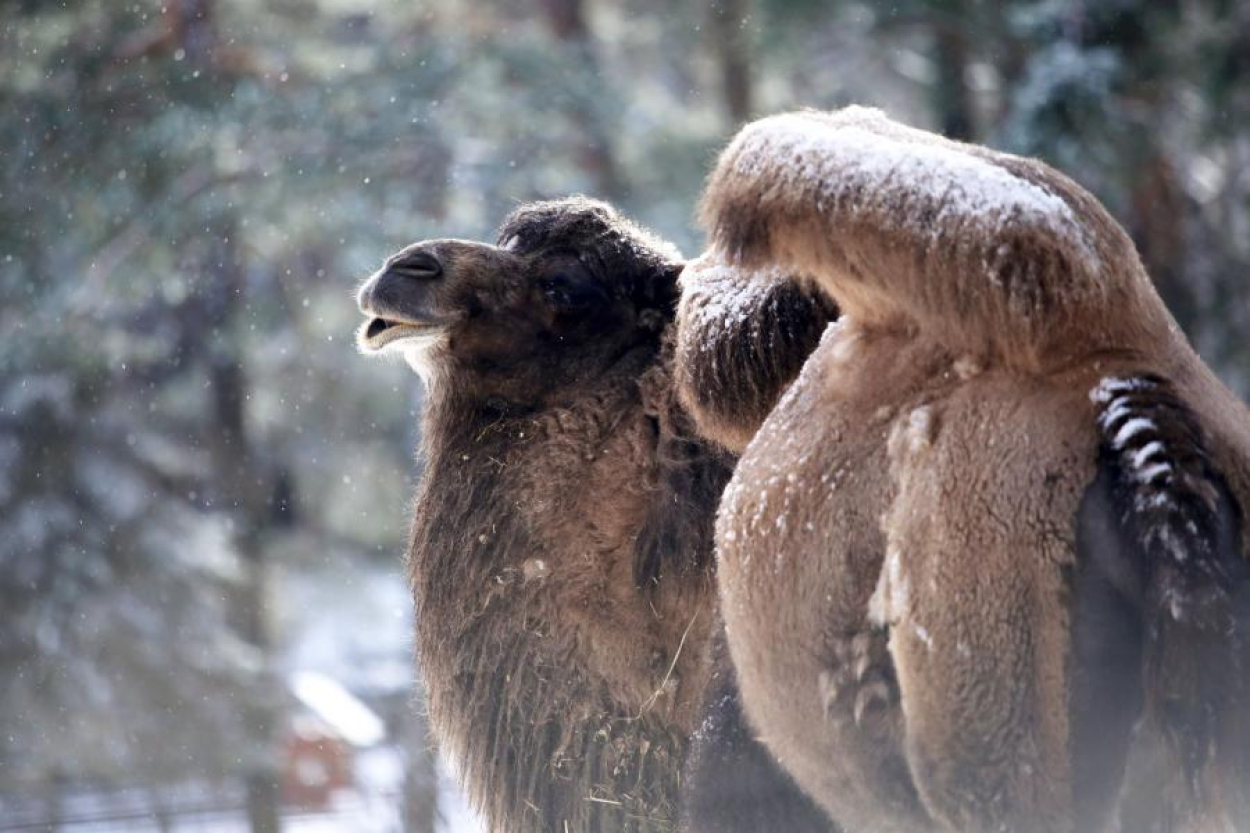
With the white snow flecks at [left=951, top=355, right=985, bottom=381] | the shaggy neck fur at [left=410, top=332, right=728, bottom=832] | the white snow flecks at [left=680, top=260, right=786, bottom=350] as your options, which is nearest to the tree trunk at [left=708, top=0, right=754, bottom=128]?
the shaggy neck fur at [left=410, top=332, right=728, bottom=832]

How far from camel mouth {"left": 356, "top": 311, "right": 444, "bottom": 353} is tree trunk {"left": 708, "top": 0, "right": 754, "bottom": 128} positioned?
27.8 ft

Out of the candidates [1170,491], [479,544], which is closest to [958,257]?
[1170,491]

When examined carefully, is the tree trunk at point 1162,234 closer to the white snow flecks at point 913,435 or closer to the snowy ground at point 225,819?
the snowy ground at point 225,819

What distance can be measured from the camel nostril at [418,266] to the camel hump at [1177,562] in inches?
59.0

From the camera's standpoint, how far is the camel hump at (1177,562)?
1.41 m

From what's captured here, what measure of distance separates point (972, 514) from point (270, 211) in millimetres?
8795

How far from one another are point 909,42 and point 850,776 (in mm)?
9395

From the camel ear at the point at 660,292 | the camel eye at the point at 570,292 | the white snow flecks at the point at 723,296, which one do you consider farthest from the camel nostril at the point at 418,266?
the white snow flecks at the point at 723,296

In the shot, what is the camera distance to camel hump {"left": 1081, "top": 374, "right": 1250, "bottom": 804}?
1.41 metres

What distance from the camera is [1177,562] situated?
1.42 m

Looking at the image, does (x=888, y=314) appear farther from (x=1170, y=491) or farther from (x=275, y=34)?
(x=275, y=34)

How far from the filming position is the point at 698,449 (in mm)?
2758

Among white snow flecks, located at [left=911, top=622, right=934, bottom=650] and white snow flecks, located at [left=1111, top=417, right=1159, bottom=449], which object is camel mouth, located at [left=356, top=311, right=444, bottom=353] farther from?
white snow flecks, located at [left=1111, top=417, right=1159, bottom=449]

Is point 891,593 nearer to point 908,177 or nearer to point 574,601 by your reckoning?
point 908,177
